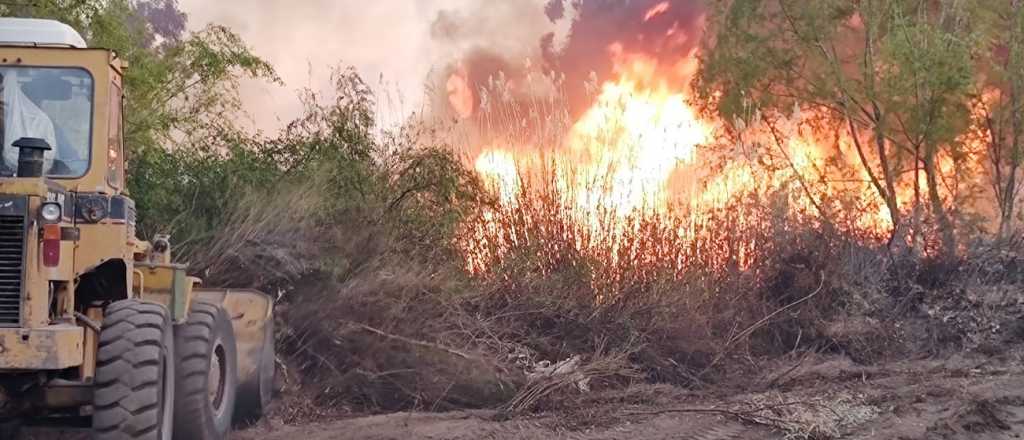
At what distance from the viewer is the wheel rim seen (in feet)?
25.0

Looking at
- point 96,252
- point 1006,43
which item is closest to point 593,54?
point 1006,43

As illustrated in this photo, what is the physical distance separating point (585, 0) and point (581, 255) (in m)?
9.85

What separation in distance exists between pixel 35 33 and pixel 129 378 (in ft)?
7.93

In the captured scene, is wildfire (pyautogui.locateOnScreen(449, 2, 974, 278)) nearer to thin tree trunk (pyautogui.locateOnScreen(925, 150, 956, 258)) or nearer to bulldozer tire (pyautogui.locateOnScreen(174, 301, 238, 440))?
thin tree trunk (pyautogui.locateOnScreen(925, 150, 956, 258))

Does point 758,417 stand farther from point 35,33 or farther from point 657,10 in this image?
point 657,10

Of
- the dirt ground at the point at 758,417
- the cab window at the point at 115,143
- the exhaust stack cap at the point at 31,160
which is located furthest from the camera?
the dirt ground at the point at 758,417

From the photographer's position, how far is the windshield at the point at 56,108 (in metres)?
6.59

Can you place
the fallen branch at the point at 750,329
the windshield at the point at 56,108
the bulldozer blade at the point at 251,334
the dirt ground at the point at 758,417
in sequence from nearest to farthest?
the windshield at the point at 56,108 → the dirt ground at the point at 758,417 → the bulldozer blade at the point at 251,334 → the fallen branch at the point at 750,329

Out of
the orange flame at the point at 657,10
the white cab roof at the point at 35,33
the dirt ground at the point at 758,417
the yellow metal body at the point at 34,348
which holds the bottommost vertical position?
the dirt ground at the point at 758,417

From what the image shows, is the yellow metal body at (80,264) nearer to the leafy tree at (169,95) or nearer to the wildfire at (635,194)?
the leafy tree at (169,95)

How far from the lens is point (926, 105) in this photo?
1831 cm

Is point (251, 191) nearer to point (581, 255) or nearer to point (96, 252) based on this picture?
point (581, 255)

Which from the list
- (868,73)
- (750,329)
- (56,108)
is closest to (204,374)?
(56,108)

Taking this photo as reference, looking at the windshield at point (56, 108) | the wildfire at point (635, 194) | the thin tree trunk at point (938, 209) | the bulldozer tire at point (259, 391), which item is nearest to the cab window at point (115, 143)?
the windshield at point (56, 108)
